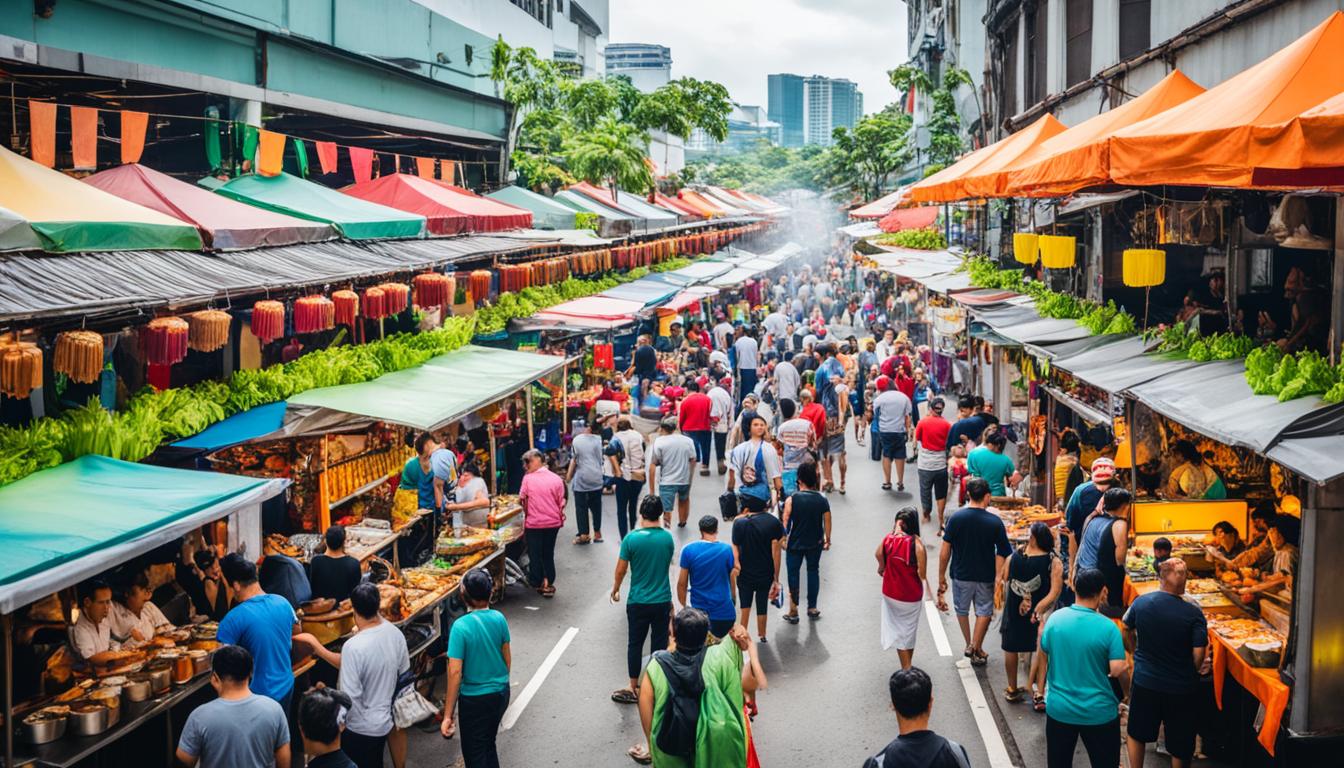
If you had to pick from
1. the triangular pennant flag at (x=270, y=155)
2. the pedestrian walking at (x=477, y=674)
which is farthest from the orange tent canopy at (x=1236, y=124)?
the triangular pennant flag at (x=270, y=155)

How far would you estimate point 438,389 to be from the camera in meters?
12.1

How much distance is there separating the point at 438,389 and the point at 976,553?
5763mm

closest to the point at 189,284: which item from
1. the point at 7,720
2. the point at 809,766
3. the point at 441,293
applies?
the point at 7,720

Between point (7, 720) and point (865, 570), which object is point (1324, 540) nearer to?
point (865, 570)

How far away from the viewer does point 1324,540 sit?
6871 mm

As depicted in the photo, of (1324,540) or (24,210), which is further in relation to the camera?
(24,210)

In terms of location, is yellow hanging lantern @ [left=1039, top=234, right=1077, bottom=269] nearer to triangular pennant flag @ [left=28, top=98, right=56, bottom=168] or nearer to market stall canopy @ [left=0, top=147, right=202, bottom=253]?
market stall canopy @ [left=0, top=147, right=202, bottom=253]

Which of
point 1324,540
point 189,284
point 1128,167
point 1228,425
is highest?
point 1128,167

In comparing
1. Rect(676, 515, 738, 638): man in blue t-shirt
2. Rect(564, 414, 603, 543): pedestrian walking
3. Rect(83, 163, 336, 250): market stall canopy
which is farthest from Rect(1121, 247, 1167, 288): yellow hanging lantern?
Rect(83, 163, 336, 250): market stall canopy

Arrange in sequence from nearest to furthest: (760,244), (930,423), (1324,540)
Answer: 1. (1324,540)
2. (930,423)
3. (760,244)

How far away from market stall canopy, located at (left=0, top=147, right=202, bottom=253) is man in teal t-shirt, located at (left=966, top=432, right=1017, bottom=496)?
26.5ft

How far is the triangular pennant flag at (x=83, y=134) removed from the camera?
11.0 metres

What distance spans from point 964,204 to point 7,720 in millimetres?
25200

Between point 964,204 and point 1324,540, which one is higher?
point 964,204
